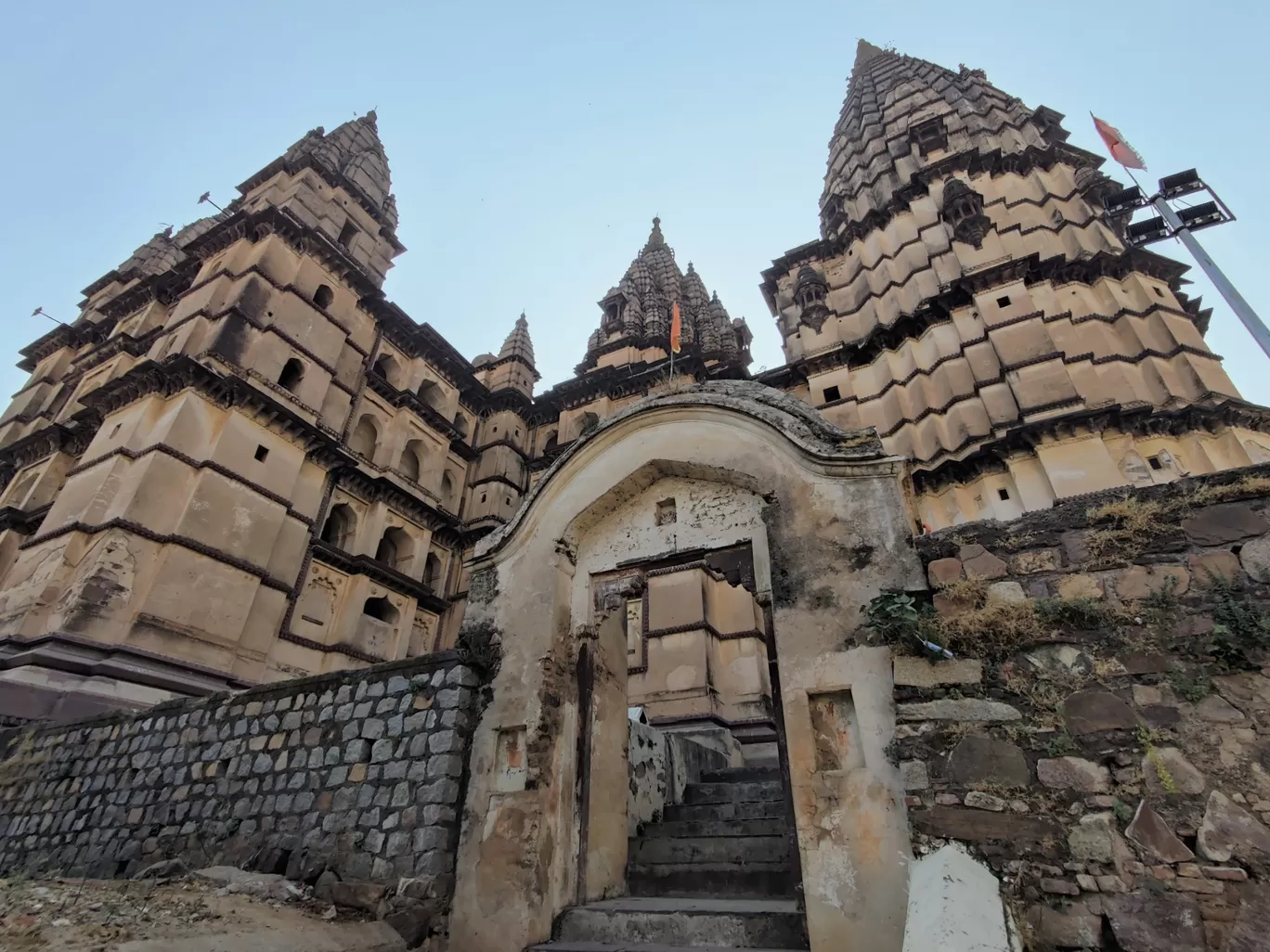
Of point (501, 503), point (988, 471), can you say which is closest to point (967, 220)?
point (988, 471)

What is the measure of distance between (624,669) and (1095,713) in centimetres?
453

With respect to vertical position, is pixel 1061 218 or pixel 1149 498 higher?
pixel 1061 218

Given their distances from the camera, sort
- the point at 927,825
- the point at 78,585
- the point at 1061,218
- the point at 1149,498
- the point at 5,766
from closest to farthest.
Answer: the point at 927,825 → the point at 1149,498 → the point at 5,766 → the point at 78,585 → the point at 1061,218

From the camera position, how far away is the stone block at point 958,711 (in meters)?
3.99

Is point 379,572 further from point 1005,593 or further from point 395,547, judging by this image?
point 1005,593

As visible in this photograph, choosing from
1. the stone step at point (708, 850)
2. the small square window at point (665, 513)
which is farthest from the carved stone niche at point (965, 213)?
the stone step at point (708, 850)

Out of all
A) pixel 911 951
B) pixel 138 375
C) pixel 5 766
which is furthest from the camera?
pixel 138 375

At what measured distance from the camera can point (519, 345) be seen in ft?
97.0

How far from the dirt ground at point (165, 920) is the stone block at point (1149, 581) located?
569cm

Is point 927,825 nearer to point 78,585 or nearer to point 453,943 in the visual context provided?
point 453,943

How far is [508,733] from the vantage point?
616 centimetres

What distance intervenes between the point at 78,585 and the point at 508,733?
450 inches

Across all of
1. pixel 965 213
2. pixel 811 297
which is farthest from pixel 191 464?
pixel 965 213

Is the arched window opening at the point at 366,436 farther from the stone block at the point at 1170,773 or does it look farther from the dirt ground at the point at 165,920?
the stone block at the point at 1170,773
